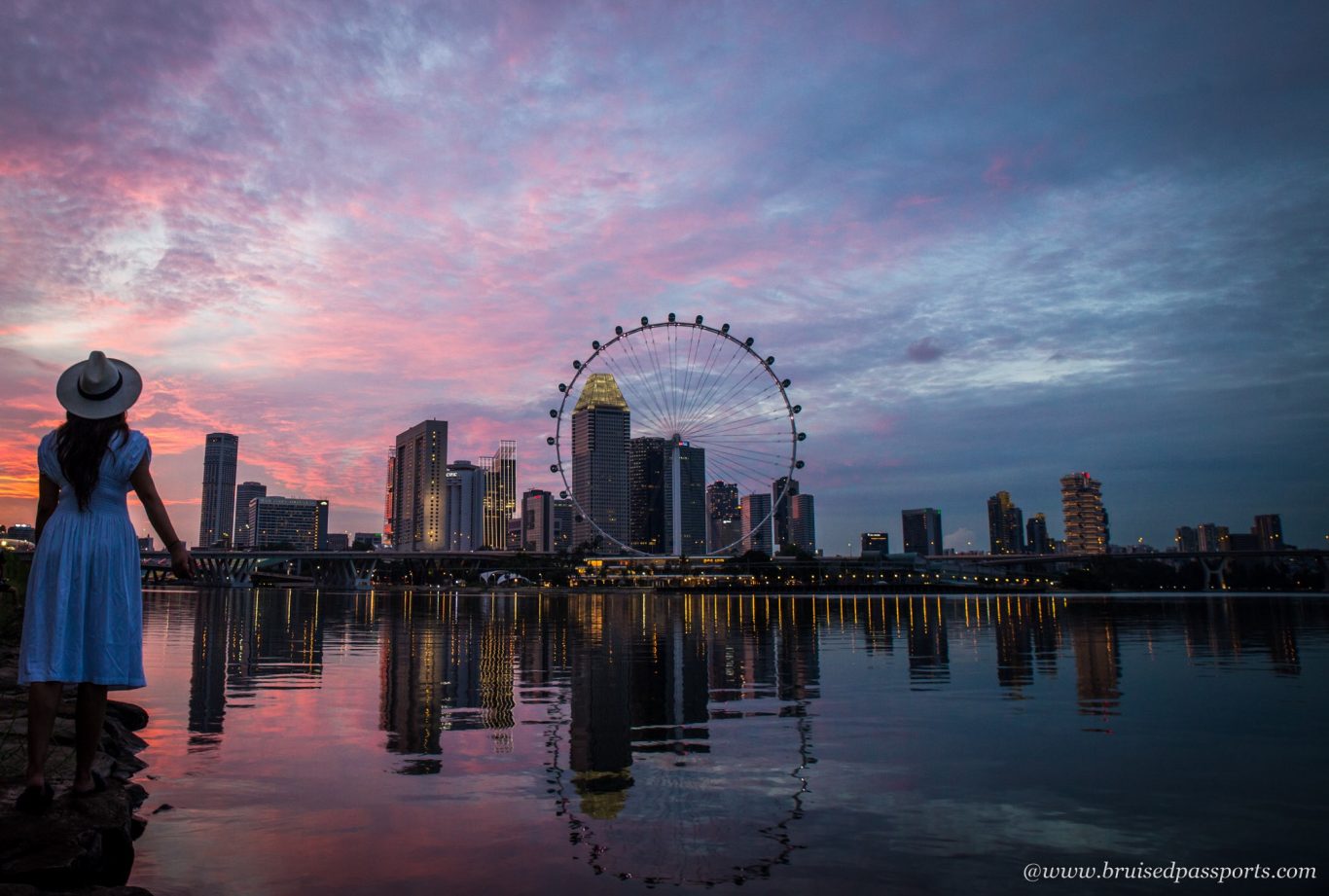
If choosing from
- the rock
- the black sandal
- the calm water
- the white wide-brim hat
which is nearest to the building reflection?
the calm water

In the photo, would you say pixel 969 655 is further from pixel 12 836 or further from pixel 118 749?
pixel 12 836

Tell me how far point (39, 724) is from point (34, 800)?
0.54m

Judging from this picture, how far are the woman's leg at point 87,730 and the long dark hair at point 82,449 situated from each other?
4.70 feet

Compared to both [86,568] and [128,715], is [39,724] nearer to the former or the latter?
[86,568]

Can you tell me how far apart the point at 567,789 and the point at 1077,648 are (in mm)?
23227

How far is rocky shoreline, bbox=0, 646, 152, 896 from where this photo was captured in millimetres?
5695

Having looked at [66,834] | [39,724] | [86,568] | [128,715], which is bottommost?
[128,715]

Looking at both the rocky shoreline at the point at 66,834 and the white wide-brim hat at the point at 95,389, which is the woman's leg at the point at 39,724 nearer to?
the rocky shoreline at the point at 66,834

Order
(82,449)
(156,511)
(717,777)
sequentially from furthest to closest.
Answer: (717,777), (156,511), (82,449)

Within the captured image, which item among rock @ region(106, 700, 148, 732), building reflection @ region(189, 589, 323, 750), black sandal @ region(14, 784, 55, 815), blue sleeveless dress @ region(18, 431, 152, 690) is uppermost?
blue sleeveless dress @ region(18, 431, 152, 690)

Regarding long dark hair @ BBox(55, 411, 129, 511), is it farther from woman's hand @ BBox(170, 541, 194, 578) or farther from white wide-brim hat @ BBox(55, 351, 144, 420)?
woman's hand @ BBox(170, 541, 194, 578)

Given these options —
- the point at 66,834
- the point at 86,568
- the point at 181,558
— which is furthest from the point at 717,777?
the point at 86,568

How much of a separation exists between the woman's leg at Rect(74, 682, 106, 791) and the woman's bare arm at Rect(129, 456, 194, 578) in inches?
42.0

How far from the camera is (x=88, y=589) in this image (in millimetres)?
7082
